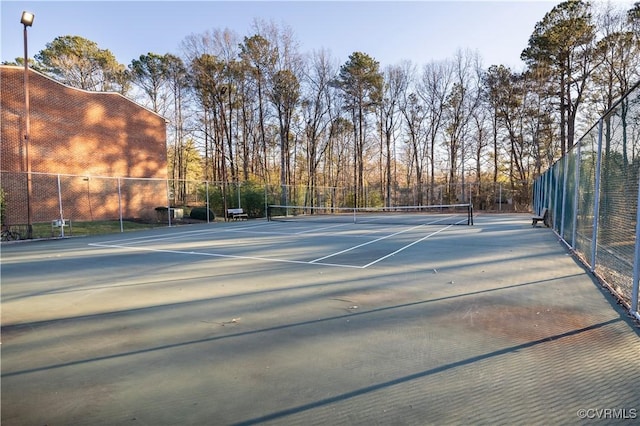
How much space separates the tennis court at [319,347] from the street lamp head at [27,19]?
37.0ft

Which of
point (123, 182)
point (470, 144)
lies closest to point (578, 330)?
point (123, 182)

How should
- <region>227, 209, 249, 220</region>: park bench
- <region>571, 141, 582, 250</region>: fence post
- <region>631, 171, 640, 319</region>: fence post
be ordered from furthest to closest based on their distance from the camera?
<region>227, 209, 249, 220</region>: park bench, <region>571, 141, 582, 250</region>: fence post, <region>631, 171, 640, 319</region>: fence post

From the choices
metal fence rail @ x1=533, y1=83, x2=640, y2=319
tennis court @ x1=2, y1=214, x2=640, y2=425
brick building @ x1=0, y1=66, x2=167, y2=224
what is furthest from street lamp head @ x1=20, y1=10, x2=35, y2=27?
metal fence rail @ x1=533, y1=83, x2=640, y2=319

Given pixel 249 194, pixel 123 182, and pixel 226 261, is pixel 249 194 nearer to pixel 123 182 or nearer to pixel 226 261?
pixel 123 182

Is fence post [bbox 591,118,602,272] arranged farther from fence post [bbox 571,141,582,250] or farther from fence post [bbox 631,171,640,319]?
fence post [bbox 631,171,640,319]

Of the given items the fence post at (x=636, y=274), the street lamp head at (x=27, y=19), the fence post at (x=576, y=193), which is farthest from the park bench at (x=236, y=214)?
the fence post at (x=636, y=274)

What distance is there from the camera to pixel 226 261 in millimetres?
7895

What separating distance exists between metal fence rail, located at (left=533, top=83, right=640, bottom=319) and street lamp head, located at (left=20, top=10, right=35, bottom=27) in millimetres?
17271

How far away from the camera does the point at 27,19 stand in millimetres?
12891

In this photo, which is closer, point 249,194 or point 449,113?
point 249,194

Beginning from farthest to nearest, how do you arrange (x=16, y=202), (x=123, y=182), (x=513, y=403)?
(x=123, y=182), (x=16, y=202), (x=513, y=403)

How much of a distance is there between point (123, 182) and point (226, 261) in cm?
1881

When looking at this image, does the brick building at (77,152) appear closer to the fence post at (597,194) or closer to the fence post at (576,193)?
the fence post at (576,193)

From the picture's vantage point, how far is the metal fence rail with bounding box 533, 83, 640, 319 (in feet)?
14.5
